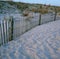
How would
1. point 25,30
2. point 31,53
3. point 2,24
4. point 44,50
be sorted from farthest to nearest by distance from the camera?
point 25,30 → point 2,24 → point 44,50 → point 31,53

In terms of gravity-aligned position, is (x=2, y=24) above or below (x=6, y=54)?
above

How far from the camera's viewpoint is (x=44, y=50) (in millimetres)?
5934

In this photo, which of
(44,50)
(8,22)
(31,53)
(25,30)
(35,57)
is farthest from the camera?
(25,30)

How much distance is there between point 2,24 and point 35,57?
2003 mm

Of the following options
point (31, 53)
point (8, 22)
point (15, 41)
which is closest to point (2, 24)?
point (8, 22)

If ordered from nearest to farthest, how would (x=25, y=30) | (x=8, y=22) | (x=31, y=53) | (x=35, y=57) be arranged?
(x=35, y=57), (x=31, y=53), (x=8, y=22), (x=25, y=30)

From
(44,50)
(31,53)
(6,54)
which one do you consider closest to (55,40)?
(44,50)

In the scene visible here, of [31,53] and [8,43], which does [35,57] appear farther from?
[8,43]

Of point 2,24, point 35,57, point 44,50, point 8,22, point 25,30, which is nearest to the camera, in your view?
point 35,57

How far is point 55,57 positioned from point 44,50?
759mm

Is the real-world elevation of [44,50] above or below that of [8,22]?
below

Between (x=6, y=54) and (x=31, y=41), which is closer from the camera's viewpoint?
(x=6, y=54)

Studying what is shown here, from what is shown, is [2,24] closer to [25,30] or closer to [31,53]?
[31,53]

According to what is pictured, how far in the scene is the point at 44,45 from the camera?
21.3ft
